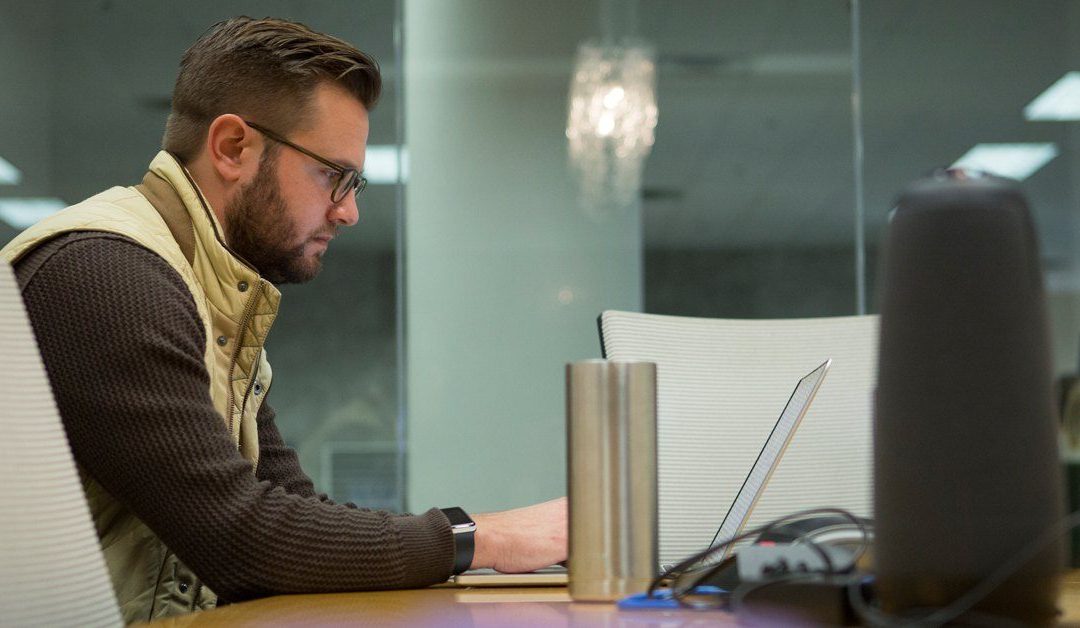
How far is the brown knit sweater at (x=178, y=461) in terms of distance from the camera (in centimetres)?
106

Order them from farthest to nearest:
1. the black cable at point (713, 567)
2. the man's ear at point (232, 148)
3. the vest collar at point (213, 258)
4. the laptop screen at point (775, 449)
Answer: the man's ear at point (232, 148) → the vest collar at point (213, 258) → the laptop screen at point (775, 449) → the black cable at point (713, 567)

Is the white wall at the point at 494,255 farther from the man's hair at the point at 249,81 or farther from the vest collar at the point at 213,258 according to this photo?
the vest collar at the point at 213,258

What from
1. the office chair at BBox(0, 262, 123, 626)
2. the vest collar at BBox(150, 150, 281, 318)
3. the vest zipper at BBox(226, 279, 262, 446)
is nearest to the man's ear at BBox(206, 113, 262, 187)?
the vest collar at BBox(150, 150, 281, 318)

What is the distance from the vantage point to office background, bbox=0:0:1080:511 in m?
3.58

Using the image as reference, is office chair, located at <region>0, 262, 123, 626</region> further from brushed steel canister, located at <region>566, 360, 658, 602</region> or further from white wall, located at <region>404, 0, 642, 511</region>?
white wall, located at <region>404, 0, 642, 511</region>

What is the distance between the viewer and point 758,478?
1.07m

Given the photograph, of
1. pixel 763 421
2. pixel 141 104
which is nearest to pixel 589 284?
pixel 141 104

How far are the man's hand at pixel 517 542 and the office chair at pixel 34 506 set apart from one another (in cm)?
48

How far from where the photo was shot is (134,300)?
3.63 feet

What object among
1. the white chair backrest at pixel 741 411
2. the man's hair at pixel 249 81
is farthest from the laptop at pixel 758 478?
the man's hair at pixel 249 81

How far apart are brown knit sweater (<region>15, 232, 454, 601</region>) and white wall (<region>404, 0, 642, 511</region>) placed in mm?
2457

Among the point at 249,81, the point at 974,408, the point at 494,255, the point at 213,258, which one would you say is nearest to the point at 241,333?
the point at 213,258

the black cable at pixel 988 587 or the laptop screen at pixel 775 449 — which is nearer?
the black cable at pixel 988 587

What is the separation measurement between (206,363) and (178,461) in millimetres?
219
